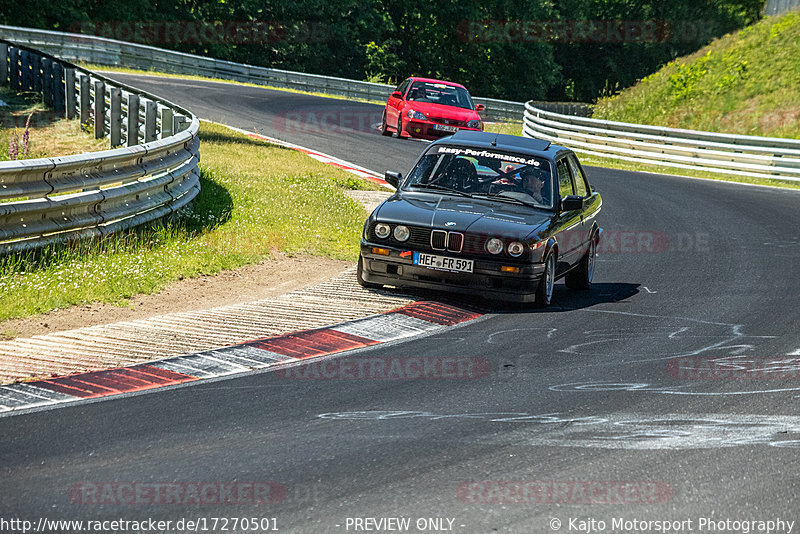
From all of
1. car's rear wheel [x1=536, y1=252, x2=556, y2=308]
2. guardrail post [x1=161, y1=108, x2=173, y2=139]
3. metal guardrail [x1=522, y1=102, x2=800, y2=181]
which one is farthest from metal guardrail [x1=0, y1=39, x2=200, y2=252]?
metal guardrail [x1=522, y1=102, x2=800, y2=181]

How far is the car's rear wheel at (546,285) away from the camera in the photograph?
9.55m

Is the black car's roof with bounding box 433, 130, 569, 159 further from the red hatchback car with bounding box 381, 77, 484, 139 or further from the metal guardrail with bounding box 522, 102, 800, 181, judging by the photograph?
the metal guardrail with bounding box 522, 102, 800, 181

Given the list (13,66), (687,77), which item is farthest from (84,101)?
(687,77)

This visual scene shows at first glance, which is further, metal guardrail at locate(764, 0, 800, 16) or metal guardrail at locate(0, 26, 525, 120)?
metal guardrail at locate(764, 0, 800, 16)

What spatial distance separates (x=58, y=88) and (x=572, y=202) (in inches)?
563

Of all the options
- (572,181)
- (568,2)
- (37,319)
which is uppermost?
(568,2)

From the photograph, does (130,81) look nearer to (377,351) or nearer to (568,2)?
(377,351)

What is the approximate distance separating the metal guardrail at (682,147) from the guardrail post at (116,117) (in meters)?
14.2

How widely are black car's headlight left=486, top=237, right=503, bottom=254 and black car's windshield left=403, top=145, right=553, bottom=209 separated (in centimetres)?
103

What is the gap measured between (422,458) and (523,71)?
6076cm

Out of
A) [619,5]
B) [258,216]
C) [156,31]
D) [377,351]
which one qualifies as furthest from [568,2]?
[377,351]

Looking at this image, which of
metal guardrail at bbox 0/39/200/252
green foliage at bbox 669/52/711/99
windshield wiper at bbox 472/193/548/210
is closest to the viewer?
metal guardrail at bbox 0/39/200/252

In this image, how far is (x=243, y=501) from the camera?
4.58 meters

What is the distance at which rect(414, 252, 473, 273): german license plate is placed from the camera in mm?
9336
